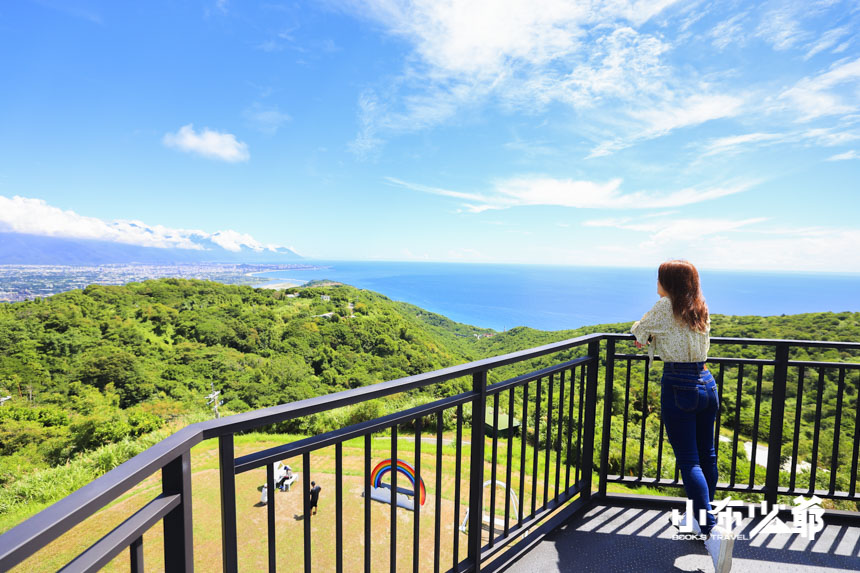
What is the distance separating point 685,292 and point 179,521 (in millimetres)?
2254

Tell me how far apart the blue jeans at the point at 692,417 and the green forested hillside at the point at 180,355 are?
22273 millimetres

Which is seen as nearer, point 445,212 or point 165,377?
point 165,377

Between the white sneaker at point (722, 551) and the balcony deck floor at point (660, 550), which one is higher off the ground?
the white sneaker at point (722, 551)

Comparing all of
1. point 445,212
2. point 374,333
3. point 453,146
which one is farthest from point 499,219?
point 374,333

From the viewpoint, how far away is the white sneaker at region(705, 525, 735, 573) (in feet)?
5.96

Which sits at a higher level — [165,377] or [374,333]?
[374,333]

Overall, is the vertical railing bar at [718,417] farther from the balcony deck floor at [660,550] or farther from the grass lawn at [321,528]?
the grass lawn at [321,528]

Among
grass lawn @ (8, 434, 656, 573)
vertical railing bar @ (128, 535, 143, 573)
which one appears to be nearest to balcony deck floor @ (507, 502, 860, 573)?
vertical railing bar @ (128, 535, 143, 573)

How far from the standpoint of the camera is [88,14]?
40906 millimetres

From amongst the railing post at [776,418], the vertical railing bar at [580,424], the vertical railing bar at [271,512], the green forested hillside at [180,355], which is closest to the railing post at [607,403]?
the vertical railing bar at [580,424]

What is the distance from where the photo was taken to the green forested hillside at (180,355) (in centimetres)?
2761

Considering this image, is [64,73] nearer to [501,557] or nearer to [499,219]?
[501,557]

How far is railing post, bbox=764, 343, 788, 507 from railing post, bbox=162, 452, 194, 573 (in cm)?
299

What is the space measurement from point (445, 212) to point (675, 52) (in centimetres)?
7686
